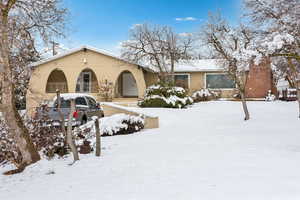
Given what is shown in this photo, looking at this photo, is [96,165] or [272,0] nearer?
[96,165]

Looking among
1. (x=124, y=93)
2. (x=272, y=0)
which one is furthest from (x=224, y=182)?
(x=124, y=93)

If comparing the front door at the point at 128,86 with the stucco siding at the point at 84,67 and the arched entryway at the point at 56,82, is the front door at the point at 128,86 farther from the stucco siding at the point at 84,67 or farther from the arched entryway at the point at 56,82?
the arched entryway at the point at 56,82

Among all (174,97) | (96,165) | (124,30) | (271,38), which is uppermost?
(124,30)

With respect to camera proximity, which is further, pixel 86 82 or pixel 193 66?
pixel 86 82

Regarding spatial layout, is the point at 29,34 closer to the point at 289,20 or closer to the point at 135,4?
the point at 289,20

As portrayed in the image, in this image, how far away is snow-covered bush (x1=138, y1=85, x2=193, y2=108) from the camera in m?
19.5

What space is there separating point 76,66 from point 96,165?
63.8 ft

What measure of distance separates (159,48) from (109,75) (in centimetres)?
535

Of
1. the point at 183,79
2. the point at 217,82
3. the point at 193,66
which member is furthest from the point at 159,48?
the point at 217,82

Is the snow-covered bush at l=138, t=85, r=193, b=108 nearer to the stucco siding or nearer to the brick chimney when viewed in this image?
the stucco siding

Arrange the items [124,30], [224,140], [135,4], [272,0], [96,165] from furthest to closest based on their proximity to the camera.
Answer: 1. [124,30]
2. [135,4]
3. [224,140]
4. [272,0]
5. [96,165]

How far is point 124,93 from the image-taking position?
28.6 meters

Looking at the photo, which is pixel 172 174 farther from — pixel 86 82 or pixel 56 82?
pixel 56 82

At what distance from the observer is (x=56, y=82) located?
27.6 m
